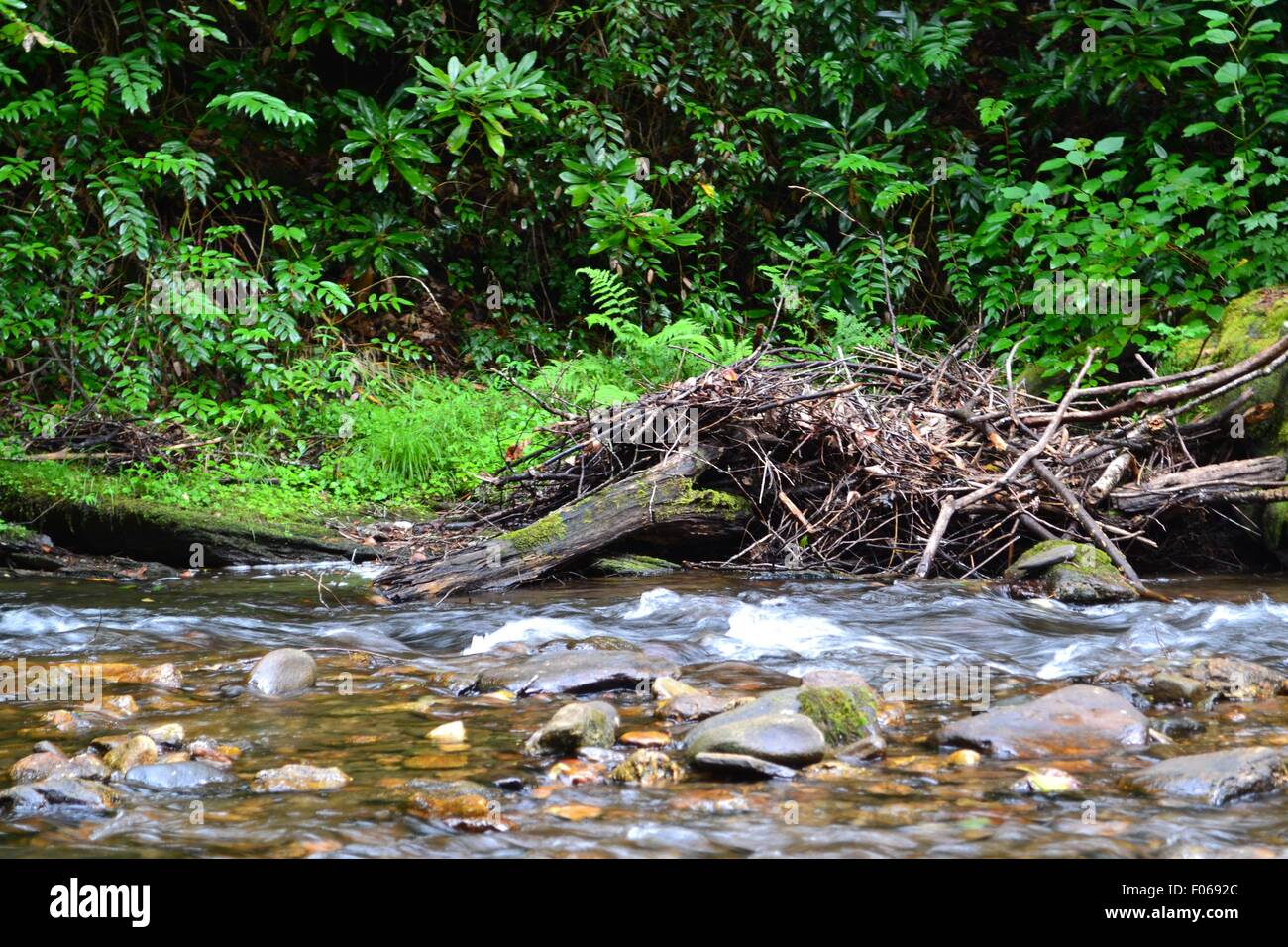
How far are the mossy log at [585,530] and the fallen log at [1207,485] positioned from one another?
2.05m

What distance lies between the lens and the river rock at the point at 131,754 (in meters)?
2.66

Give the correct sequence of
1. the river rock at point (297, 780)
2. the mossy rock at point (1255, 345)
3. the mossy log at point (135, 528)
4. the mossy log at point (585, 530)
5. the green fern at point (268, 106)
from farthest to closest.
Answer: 1. the green fern at point (268, 106)
2. the mossy log at point (135, 528)
3. the mossy rock at point (1255, 345)
4. the mossy log at point (585, 530)
5. the river rock at point (297, 780)

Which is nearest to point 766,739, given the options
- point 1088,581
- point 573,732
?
point 573,732

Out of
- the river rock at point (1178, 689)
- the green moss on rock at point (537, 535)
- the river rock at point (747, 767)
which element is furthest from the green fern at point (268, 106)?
the river rock at point (1178, 689)

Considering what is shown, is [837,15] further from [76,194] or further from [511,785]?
[511,785]

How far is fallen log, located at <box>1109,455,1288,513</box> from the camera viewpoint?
5602 mm

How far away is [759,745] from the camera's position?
2.68 meters

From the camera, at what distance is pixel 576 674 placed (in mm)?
3600

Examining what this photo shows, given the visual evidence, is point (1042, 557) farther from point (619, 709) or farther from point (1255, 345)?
point (619, 709)

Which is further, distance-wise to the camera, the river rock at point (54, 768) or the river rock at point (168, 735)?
the river rock at point (168, 735)

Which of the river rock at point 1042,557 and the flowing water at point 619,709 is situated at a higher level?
the river rock at point 1042,557

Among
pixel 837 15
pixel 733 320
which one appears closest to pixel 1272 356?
pixel 733 320

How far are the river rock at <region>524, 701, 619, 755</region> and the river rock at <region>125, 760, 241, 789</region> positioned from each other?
2.44 feet

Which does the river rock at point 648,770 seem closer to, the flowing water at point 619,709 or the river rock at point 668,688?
the flowing water at point 619,709
